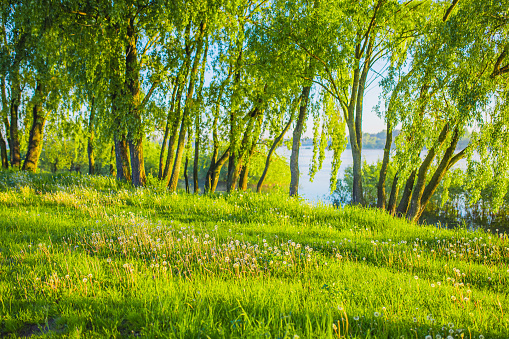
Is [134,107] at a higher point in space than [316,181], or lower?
higher

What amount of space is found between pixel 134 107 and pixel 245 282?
953cm

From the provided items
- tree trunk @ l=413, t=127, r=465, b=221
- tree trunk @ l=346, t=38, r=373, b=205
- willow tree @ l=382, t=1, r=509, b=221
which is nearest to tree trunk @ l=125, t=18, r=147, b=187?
tree trunk @ l=346, t=38, r=373, b=205

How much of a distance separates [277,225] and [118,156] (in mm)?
8847

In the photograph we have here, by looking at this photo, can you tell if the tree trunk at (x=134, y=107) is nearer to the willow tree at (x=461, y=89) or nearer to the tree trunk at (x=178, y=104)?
the tree trunk at (x=178, y=104)

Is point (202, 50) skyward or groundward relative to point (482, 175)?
skyward

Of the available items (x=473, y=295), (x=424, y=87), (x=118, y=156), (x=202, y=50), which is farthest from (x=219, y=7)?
(x=473, y=295)

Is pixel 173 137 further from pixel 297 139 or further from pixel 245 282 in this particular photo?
pixel 245 282

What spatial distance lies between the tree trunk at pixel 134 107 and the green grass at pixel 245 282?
4.43 metres

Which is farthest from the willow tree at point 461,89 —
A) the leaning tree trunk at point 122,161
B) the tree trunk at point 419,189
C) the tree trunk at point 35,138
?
the tree trunk at point 35,138

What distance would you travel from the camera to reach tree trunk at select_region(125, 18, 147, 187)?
11.0 metres

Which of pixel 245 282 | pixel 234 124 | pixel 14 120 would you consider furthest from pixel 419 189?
pixel 14 120

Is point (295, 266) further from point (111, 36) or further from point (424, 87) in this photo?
point (111, 36)

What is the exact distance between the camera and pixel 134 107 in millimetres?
11180

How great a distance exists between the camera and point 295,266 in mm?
4152
